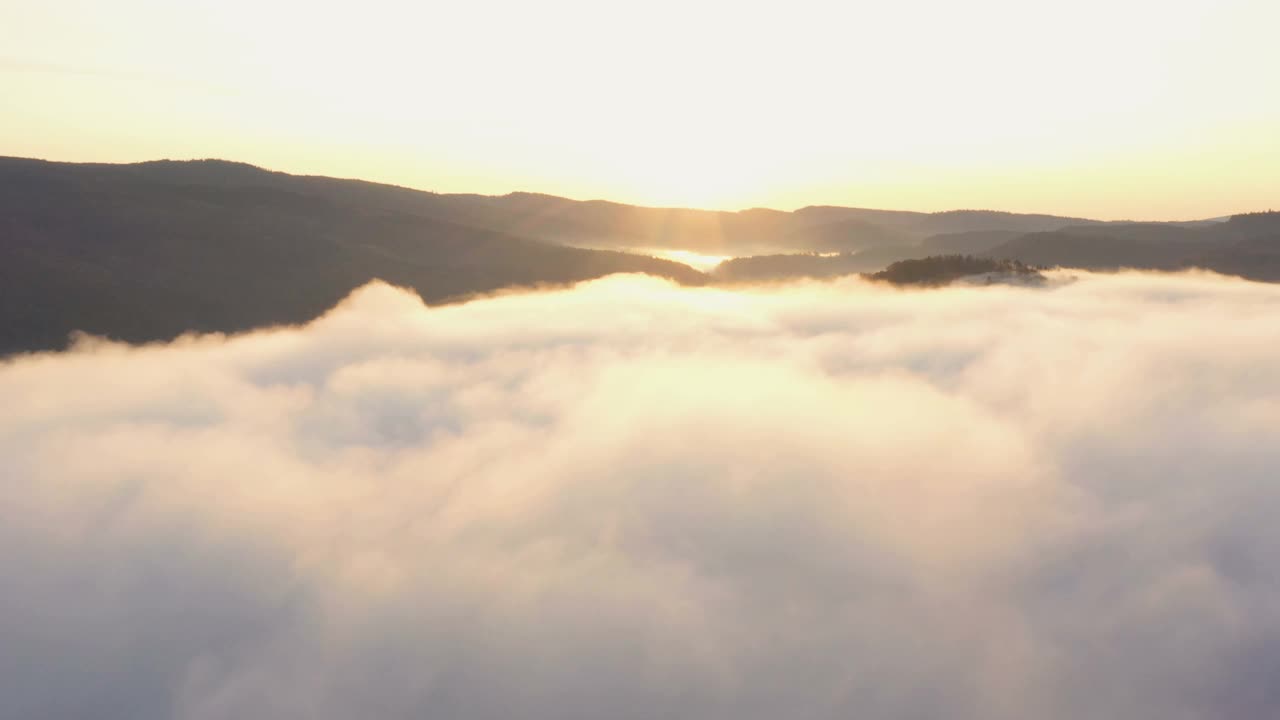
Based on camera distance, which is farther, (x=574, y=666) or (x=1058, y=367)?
(x=1058, y=367)

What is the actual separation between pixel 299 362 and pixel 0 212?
317 feet

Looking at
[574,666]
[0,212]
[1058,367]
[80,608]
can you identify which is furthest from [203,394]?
[1058,367]

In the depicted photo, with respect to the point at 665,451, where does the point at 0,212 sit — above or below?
above

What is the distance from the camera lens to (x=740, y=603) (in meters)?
65.7

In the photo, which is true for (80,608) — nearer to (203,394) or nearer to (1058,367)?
(203,394)

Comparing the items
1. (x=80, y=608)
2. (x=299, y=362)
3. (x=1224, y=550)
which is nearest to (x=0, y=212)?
(x=299, y=362)

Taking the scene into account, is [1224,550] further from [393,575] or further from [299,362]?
[299,362]

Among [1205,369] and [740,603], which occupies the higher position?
[1205,369]

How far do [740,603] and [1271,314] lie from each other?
136 metres

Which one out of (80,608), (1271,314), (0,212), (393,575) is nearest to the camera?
(80,608)

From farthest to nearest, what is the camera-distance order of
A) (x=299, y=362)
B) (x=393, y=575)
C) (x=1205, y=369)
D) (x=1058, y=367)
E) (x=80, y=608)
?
(x=299, y=362), (x=1058, y=367), (x=1205, y=369), (x=393, y=575), (x=80, y=608)

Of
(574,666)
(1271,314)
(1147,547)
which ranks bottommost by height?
(574,666)

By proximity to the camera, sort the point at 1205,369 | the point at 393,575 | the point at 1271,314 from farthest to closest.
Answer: the point at 1271,314, the point at 1205,369, the point at 393,575

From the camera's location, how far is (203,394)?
12162cm
